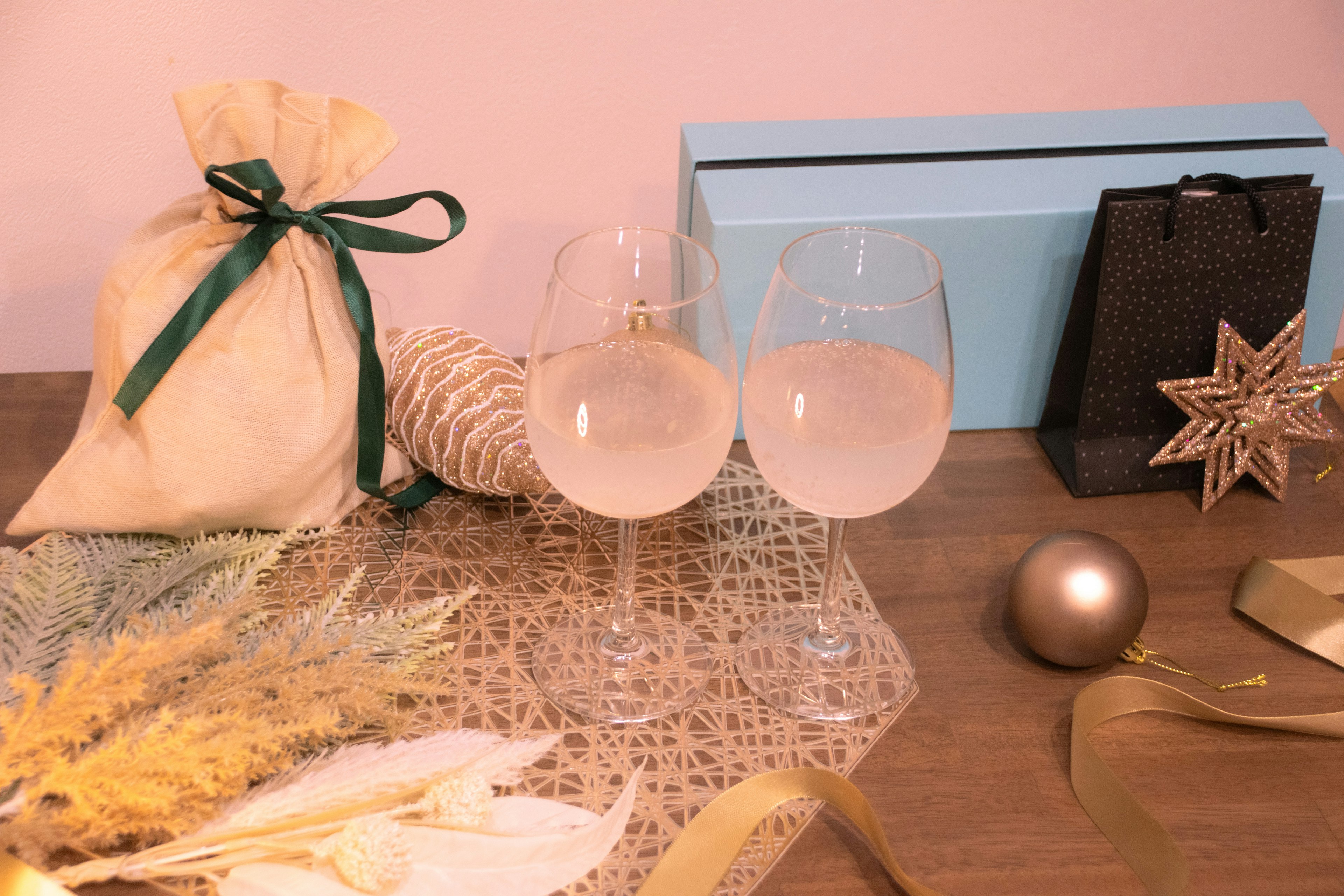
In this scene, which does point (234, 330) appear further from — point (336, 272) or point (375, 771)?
point (375, 771)

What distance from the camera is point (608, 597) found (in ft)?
2.52

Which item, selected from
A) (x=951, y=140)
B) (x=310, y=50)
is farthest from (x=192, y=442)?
(x=310, y=50)

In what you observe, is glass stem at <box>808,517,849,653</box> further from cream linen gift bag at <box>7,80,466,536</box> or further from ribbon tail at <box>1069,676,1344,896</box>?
cream linen gift bag at <box>7,80,466,536</box>

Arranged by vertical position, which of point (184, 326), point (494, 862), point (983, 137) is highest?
point (983, 137)

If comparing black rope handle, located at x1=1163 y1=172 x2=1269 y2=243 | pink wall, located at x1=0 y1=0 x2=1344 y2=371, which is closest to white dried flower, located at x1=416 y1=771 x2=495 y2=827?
black rope handle, located at x1=1163 y1=172 x2=1269 y2=243

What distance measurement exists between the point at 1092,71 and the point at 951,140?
2.70 ft

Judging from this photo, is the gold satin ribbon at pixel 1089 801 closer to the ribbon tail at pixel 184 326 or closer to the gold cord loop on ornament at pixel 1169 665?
the gold cord loop on ornament at pixel 1169 665

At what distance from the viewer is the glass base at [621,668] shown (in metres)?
0.68

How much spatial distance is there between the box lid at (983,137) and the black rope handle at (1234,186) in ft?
0.43

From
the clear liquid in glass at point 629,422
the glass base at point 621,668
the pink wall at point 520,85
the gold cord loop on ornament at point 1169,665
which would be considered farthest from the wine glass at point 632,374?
the pink wall at point 520,85

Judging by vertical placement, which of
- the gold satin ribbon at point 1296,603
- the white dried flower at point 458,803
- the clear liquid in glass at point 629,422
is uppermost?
the clear liquid in glass at point 629,422

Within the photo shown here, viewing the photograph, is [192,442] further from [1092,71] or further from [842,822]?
[1092,71]

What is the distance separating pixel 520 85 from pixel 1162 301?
95 cm

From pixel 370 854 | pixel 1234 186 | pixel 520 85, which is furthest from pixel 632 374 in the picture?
pixel 520 85
